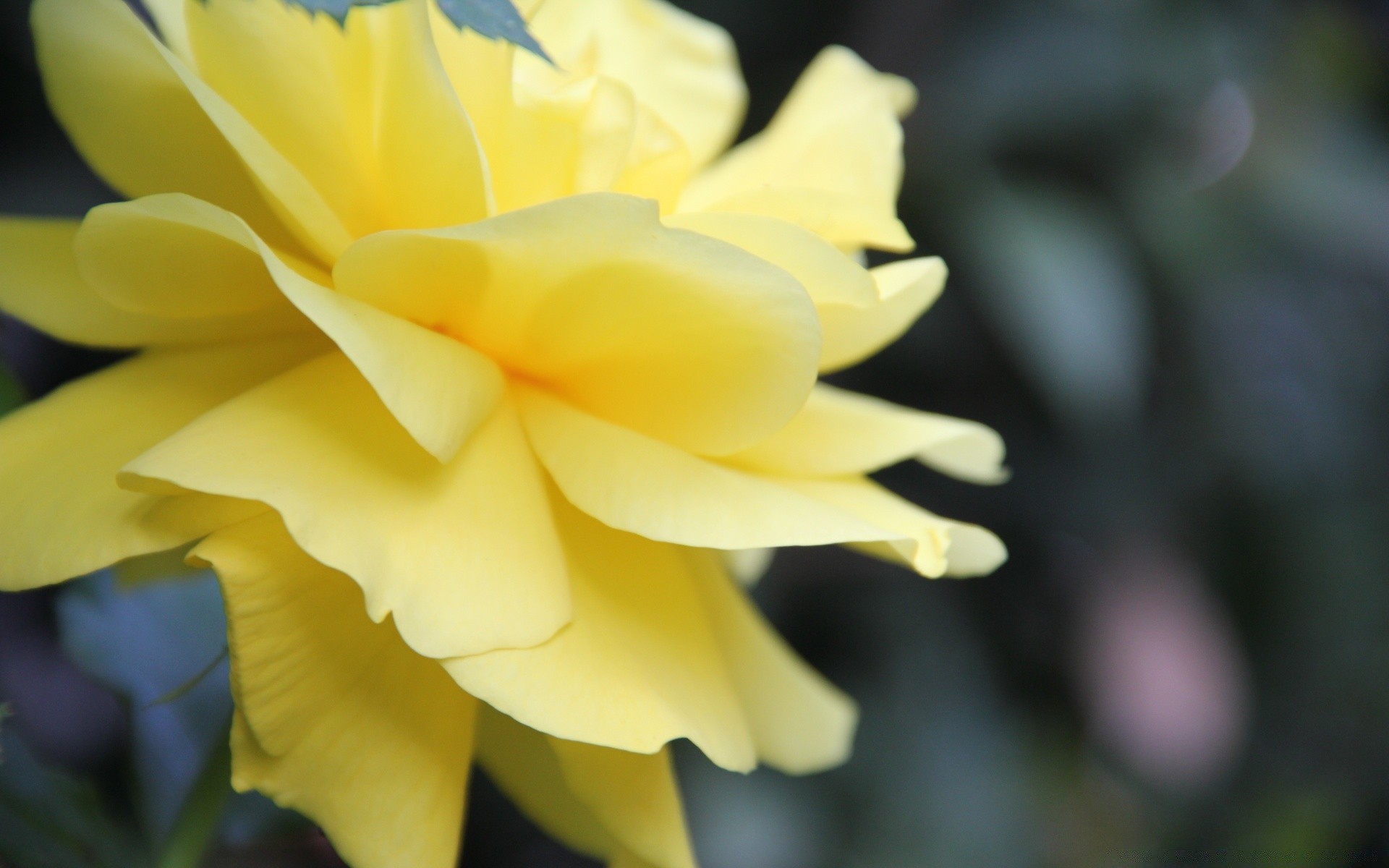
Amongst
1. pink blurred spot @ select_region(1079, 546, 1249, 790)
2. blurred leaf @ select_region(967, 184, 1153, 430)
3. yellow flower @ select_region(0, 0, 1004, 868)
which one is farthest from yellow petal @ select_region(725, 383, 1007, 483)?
pink blurred spot @ select_region(1079, 546, 1249, 790)

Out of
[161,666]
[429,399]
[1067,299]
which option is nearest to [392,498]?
[429,399]

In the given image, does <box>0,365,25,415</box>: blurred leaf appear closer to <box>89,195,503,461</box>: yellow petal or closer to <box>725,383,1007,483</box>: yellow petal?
<box>89,195,503,461</box>: yellow petal

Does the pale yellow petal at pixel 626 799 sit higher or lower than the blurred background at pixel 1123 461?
higher

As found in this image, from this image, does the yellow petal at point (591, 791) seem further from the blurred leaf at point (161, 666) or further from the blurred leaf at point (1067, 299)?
the blurred leaf at point (1067, 299)

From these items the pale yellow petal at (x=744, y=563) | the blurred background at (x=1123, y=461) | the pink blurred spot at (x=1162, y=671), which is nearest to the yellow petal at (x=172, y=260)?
the pale yellow petal at (x=744, y=563)

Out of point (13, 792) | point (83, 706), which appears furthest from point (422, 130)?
point (83, 706)

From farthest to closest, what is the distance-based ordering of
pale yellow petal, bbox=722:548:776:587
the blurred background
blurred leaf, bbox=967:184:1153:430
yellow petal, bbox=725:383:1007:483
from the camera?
the blurred background
blurred leaf, bbox=967:184:1153:430
pale yellow petal, bbox=722:548:776:587
yellow petal, bbox=725:383:1007:483
